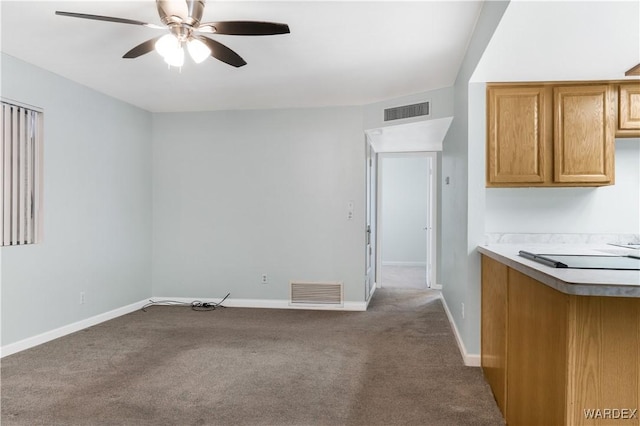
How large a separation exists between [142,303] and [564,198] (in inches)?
189

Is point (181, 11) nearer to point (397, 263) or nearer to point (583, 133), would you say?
point (583, 133)

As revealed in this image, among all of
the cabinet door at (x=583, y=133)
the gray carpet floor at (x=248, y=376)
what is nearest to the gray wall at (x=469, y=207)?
the gray carpet floor at (x=248, y=376)

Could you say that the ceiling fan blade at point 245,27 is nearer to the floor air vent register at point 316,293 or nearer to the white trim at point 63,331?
the white trim at point 63,331

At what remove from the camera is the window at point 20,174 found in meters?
3.43

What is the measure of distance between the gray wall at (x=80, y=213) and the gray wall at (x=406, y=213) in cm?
544

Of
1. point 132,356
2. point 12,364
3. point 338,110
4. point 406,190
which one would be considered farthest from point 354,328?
point 406,190

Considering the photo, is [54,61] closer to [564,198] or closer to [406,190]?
[564,198]

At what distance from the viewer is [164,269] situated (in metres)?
5.45

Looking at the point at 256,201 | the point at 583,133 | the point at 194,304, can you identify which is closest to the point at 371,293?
the point at 256,201

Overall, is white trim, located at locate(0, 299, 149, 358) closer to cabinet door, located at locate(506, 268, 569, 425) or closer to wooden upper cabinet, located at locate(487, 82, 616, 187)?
cabinet door, located at locate(506, 268, 569, 425)

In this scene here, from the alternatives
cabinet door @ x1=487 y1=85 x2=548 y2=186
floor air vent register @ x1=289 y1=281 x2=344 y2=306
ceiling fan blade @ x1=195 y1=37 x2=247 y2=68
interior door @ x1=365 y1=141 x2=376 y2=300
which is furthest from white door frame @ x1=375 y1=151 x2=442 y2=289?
ceiling fan blade @ x1=195 y1=37 x2=247 y2=68

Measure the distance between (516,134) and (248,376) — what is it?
2.69 meters

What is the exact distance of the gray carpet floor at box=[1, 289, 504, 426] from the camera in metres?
2.40

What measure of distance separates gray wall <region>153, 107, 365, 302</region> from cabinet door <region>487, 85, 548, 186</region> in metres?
2.09
